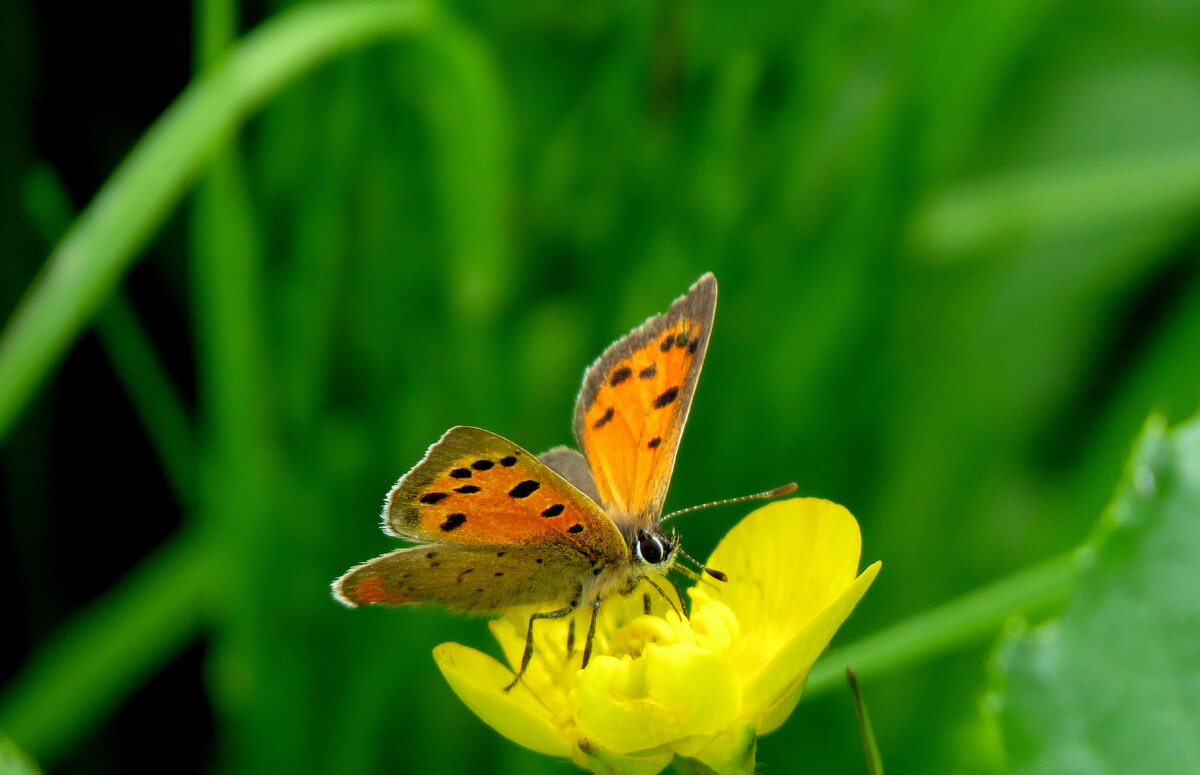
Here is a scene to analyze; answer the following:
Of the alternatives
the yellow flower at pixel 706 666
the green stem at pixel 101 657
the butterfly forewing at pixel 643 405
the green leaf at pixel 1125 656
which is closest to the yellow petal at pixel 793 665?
the yellow flower at pixel 706 666

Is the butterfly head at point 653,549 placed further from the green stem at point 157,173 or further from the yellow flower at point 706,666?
the green stem at point 157,173

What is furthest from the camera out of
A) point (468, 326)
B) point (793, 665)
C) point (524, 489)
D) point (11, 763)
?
point (468, 326)

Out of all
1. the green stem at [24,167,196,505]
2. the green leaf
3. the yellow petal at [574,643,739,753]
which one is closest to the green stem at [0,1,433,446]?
the green stem at [24,167,196,505]

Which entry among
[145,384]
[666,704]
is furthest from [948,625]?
[145,384]

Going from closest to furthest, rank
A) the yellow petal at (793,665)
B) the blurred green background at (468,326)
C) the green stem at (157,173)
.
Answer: the yellow petal at (793,665)
the green stem at (157,173)
the blurred green background at (468,326)

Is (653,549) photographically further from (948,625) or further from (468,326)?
(468,326)

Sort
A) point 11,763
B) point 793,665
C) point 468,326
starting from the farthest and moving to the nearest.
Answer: point 468,326 < point 793,665 < point 11,763
